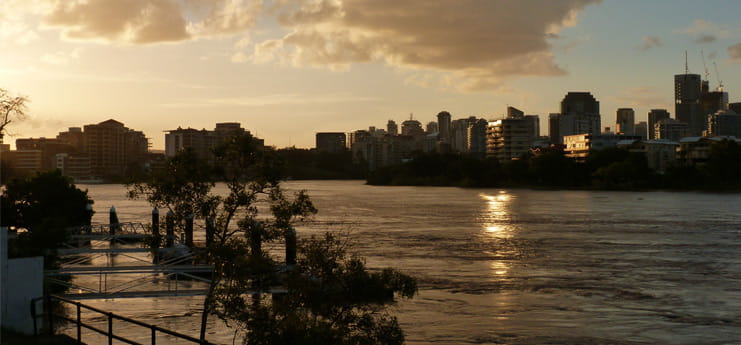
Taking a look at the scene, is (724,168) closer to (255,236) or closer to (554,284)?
(554,284)

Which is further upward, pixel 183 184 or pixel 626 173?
pixel 183 184

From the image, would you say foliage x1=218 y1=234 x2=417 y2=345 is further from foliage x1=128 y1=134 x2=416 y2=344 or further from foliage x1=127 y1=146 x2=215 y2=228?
foliage x1=127 y1=146 x2=215 y2=228

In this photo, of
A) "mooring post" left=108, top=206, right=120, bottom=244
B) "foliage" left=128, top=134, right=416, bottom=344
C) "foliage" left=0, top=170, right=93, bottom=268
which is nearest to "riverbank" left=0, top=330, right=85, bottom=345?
"foliage" left=128, top=134, right=416, bottom=344

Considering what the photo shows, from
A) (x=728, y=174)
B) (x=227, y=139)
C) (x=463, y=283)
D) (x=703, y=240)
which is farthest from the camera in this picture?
(x=728, y=174)

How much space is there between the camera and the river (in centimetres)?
2575

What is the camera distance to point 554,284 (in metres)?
35.1

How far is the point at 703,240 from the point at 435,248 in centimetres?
1962

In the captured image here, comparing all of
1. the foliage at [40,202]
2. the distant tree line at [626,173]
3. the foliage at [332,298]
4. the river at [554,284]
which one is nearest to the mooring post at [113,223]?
the foliage at [40,202]

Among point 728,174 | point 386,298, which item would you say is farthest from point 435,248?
point 728,174

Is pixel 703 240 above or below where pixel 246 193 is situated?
below

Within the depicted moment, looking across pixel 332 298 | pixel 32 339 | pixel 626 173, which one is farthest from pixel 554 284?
pixel 626 173

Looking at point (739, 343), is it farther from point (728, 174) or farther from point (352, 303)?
point (728, 174)

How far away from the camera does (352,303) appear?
46.2 feet

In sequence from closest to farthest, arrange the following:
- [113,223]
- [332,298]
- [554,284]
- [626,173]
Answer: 1. [332,298]
2. [554,284]
3. [113,223]
4. [626,173]
